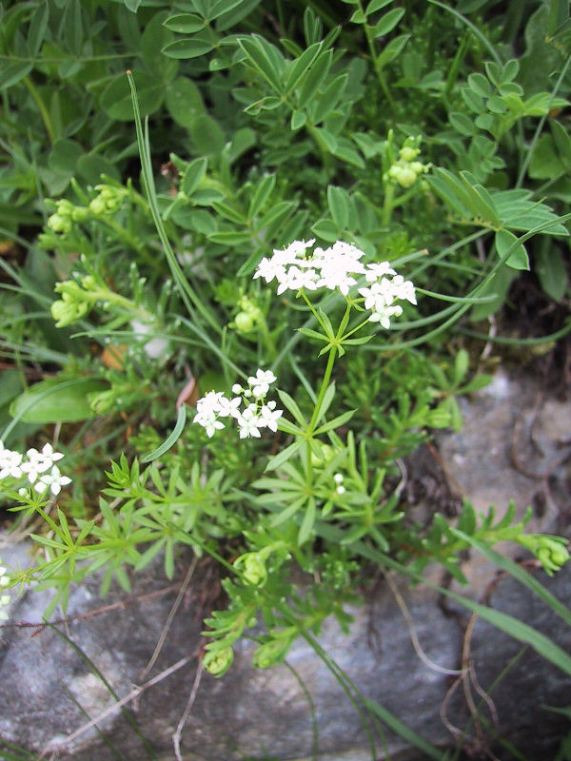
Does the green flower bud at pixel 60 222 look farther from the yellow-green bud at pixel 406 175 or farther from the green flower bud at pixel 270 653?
the green flower bud at pixel 270 653

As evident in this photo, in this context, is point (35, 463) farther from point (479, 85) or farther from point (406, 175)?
point (479, 85)

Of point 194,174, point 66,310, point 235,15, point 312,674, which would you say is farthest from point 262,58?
point 312,674

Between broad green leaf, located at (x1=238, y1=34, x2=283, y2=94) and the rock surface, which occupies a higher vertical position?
broad green leaf, located at (x1=238, y1=34, x2=283, y2=94)

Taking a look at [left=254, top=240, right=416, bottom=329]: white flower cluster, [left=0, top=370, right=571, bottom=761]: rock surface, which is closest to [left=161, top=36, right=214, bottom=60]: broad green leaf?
[left=254, top=240, right=416, bottom=329]: white flower cluster

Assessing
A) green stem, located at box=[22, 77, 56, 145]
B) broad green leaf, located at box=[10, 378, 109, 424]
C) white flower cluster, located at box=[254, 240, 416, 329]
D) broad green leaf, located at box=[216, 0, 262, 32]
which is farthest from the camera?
green stem, located at box=[22, 77, 56, 145]

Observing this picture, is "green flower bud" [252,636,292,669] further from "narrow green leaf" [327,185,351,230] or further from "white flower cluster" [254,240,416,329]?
"narrow green leaf" [327,185,351,230]

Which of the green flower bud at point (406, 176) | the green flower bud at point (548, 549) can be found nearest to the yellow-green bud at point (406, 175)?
the green flower bud at point (406, 176)
